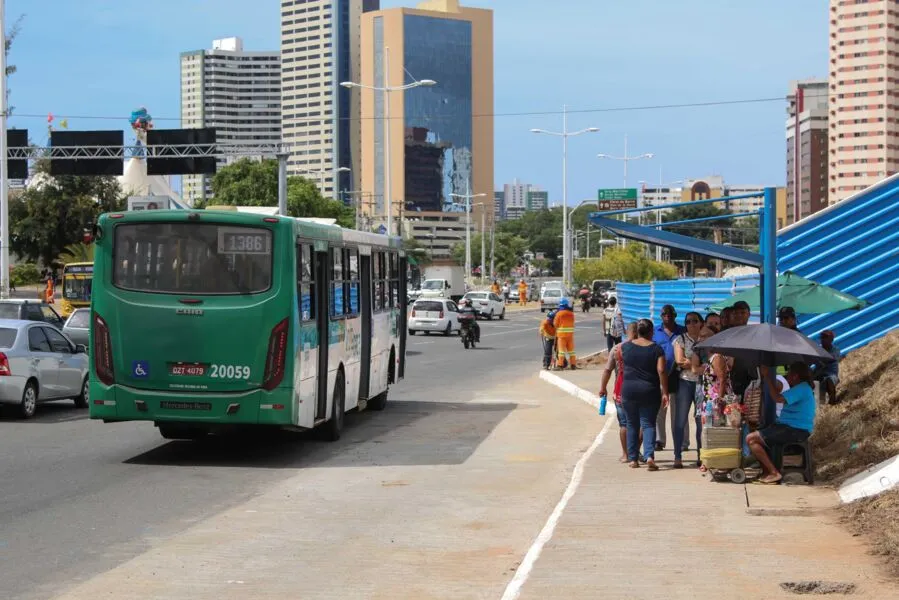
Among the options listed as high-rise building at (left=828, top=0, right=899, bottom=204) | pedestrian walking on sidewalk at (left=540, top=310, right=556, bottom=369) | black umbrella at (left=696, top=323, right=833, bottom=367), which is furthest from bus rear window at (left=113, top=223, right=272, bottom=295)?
high-rise building at (left=828, top=0, right=899, bottom=204)

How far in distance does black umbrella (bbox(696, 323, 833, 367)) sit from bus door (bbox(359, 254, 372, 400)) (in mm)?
7430

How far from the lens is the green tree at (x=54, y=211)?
266 ft

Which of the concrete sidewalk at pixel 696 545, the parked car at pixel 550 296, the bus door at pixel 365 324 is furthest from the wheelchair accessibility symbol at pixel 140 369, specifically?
the parked car at pixel 550 296

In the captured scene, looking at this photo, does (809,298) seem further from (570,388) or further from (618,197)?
(618,197)

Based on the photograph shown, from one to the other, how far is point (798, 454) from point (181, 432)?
8067 millimetres

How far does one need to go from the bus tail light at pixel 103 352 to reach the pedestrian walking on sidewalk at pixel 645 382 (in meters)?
5.66

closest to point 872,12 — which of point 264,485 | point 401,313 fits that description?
point 401,313

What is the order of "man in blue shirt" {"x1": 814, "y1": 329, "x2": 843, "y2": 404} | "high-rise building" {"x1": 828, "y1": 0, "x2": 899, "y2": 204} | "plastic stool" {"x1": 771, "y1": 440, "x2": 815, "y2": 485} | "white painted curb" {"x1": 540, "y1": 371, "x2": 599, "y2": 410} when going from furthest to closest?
"high-rise building" {"x1": 828, "y1": 0, "x2": 899, "y2": 204}, "white painted curb" {"x1": 540, "y1": 371, "x2": 599, "y2": 410}, "man in blue shirt" {"x1": 814, "y1": 329, "x2": 843, "y2": 404}, "plastic stool" {"x1": 771, "y1": 440, "x2": 815, "y2": 485}

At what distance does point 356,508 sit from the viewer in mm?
11820

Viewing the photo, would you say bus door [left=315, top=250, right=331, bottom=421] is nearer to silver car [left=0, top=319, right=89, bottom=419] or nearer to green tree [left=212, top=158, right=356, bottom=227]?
silver car [left=0, top=319, right=89, bottom=419]

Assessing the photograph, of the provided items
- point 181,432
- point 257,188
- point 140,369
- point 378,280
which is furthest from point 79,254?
point 140,369

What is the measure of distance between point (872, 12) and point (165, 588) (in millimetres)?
149706

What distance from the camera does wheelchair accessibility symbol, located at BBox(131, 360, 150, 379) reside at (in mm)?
14625

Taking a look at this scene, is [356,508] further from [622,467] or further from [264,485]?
[622,467]
